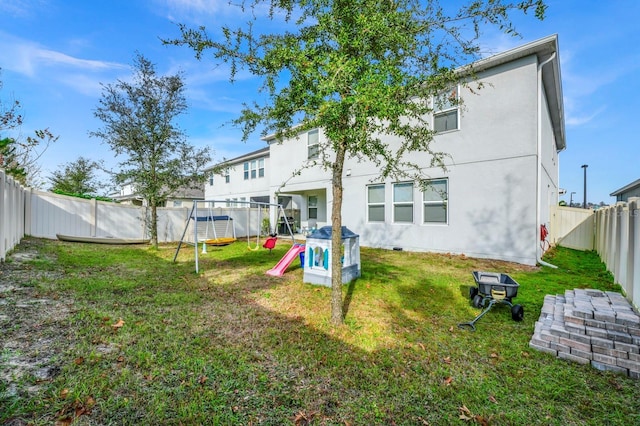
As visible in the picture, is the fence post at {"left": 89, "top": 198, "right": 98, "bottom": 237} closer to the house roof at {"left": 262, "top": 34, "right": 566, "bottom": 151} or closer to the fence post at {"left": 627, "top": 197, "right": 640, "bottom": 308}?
the house roof at {"left": 262, "top": 34, "right": 566, "bottom": 151}

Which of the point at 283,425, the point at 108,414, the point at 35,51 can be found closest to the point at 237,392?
the point at 283,425

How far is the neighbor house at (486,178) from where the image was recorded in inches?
337

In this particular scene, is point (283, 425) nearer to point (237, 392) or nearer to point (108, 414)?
point (237, 392)

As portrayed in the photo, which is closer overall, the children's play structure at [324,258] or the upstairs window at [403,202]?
the children's play structure at [324,258]

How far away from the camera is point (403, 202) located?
1148 cm

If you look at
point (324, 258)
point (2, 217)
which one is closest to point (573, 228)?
point (324, 258)

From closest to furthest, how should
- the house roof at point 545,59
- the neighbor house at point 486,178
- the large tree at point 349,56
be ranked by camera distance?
1. the large tree at point 349,56
2. the house roof at point 545,59
3. the neighbor house at point 486,178

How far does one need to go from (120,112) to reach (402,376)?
13778 mm

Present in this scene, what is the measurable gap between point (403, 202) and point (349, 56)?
8505 millimetres

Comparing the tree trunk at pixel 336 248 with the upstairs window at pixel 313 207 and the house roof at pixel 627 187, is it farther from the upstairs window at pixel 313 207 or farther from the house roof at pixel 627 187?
the house roof at pixel 627 187

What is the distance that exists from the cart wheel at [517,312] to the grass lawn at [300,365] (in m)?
0.12

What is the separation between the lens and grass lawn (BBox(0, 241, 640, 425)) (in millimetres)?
2379

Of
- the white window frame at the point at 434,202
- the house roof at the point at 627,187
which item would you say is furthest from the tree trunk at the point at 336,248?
the house roof at the point at 627,187

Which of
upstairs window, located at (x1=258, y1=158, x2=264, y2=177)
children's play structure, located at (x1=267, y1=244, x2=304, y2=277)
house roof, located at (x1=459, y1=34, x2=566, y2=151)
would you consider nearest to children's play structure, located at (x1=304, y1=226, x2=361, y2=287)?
children's play structure, located at (x1=267, y1=244, x2=304, y2=277)
